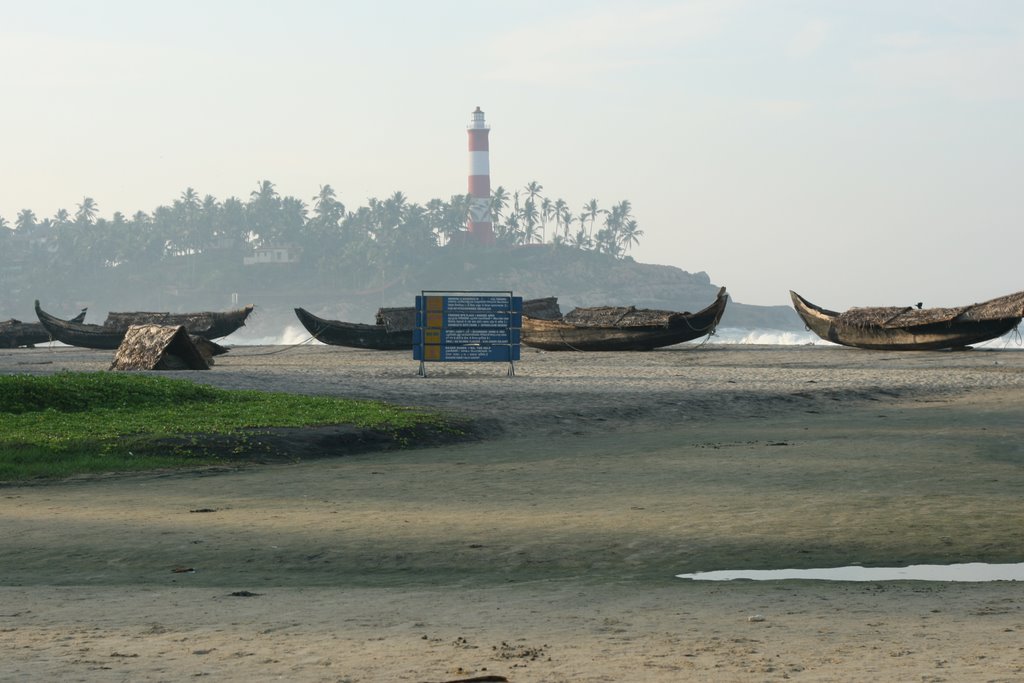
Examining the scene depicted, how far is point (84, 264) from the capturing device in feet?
582

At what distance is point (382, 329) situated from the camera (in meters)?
44.1

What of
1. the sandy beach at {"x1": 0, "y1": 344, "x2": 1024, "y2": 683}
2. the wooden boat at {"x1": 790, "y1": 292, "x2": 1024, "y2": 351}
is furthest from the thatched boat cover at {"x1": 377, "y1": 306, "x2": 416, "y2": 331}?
the sandy beach at {"x1": 0, "y1": 344, "x2": 1024, "y2": 683}

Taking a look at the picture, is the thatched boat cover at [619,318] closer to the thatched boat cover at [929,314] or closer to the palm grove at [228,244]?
the thatched boat cover at [929,314]

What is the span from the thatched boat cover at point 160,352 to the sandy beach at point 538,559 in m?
12.7

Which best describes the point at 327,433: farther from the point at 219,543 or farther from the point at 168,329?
the point at 168,329

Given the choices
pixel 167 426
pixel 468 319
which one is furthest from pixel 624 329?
pixel 167 426

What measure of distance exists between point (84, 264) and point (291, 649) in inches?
7194

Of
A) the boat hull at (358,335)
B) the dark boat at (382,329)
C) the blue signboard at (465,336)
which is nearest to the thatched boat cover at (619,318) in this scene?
the dark boat at (382,329)

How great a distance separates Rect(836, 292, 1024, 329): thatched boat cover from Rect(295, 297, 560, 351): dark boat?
10.6m

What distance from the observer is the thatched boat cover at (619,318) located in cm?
3938

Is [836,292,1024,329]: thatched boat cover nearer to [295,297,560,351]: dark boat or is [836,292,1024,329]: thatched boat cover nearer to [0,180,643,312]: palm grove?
[295,297,560,351]: dark boat

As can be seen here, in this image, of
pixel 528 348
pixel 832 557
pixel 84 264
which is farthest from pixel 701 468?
pixel 84 264

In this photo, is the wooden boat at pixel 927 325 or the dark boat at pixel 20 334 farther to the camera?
the dark boat at pixel 20 334

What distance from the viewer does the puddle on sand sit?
23.3 feet
